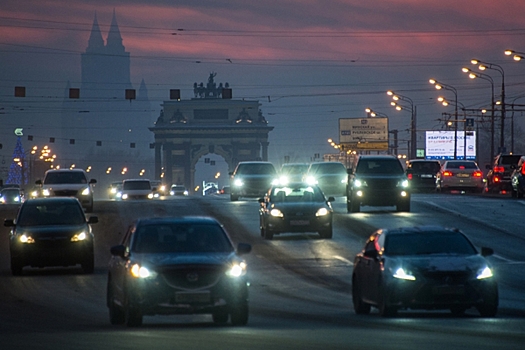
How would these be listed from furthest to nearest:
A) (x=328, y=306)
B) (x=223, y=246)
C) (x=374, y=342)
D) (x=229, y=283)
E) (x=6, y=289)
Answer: (x=6, y=289)
(x=328, y=306)
(x=223, y=246)
(x=229, y=283)
(x=374, y=342)

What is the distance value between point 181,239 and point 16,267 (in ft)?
36.7

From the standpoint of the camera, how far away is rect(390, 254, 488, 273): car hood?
53.3 ft

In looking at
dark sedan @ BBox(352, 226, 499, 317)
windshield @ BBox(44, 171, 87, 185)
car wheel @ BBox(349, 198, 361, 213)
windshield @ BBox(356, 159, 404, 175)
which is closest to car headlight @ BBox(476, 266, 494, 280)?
dark sedan @ BBox(352, 226, 499, 317)

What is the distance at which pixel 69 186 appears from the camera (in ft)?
151

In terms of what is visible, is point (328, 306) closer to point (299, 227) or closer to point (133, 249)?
point (133, 249)

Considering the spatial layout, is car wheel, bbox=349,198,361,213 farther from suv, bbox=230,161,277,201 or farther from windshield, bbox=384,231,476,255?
windshield, bbox=384,231,476,255

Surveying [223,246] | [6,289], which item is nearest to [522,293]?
[223,246]

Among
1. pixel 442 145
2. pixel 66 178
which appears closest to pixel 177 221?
pixel 66 178

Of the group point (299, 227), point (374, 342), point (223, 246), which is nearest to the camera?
point (374, 342)

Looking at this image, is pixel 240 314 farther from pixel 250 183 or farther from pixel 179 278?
pixel 250 183

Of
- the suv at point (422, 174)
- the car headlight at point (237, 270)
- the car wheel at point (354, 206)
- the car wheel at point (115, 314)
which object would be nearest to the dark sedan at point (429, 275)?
the car headlight at point (237, 270)

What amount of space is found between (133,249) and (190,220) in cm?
100

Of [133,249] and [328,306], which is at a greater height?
[133,249]

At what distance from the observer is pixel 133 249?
15438mm
